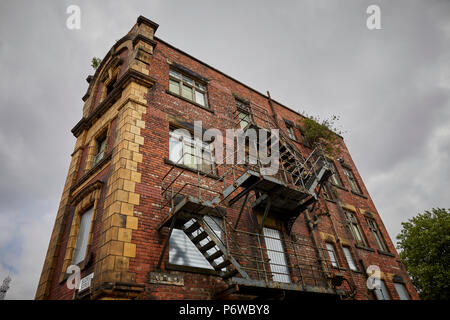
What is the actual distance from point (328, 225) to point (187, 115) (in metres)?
8.25

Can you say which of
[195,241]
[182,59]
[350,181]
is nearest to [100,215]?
[195,241]

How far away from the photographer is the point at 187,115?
36.8ft

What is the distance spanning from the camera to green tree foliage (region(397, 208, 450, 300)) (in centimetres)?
2119

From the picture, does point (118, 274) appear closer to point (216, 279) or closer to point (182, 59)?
point (216, 279)

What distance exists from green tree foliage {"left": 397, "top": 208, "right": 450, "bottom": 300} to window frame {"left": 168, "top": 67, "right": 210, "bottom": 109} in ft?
73.5

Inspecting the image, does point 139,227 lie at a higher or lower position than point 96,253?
higher

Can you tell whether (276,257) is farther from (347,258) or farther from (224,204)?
(347,258)

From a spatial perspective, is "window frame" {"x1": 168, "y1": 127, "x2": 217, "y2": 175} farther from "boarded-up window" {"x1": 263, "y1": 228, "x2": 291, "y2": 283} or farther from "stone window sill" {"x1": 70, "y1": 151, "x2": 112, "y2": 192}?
"boarded-up window" {"x1": 263, "y1": 228, "x2": 291, "y2": 283}

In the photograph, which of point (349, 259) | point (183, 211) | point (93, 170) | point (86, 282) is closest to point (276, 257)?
point (183, 211)

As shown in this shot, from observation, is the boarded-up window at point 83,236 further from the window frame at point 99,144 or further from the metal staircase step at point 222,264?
the metal staircase step at point 222,264

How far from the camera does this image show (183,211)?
23.3 feet

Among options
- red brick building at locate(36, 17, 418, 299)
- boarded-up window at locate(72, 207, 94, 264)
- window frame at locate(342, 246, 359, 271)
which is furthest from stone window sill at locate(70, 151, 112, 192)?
window frame at locate(342, 246, 359, 271)

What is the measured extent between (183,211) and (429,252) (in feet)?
80.0

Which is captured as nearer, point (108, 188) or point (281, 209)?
point (108, 188)
